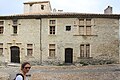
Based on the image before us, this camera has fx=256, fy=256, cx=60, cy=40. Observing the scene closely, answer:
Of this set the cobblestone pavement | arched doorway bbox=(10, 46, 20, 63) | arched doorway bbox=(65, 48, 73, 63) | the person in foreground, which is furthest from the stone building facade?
the person in foreground

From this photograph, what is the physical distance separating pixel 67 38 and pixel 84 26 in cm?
236

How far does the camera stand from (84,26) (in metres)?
29.1

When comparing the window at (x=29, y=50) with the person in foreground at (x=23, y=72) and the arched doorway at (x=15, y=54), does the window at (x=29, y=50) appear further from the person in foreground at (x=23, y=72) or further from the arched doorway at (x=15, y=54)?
the person in foreground at (x=23, y=72)

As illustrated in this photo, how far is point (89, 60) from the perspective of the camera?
28812 mm

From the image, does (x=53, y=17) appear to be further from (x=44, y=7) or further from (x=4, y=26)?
(x=44, y=7)

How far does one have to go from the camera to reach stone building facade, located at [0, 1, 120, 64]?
2886 centimetres

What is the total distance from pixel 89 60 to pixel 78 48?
1.83m

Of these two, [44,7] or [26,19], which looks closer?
[26,19]

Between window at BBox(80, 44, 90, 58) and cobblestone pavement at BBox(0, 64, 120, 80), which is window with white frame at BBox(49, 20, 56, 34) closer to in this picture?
window at BBox(80, 44, 90, 58)

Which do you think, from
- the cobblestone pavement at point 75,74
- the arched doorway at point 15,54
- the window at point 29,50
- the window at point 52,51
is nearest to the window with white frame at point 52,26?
the window at point 52,51

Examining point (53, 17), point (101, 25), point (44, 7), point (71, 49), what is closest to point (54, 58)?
point (71, 49)

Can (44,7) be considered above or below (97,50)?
above

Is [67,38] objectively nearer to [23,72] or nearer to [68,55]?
[68,55]

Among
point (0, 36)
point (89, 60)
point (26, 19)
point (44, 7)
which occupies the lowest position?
point (89, 60)
